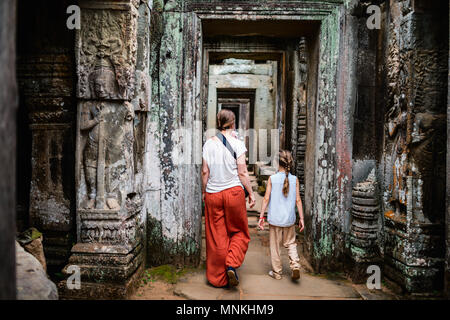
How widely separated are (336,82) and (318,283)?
2294 millimetres

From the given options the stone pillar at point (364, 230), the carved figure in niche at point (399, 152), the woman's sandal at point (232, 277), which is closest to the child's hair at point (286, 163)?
the stone pillar at point (364, 230)

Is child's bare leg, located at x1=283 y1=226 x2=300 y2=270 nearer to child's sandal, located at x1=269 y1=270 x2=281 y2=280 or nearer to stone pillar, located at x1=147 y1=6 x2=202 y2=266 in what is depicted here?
child's sandal, located at x1=269 y1=270 x2=281 y2=280

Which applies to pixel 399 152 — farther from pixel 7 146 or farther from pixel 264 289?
pixel 7 146

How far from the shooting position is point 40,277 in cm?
207

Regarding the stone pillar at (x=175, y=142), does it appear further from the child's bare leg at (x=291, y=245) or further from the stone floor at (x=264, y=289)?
the child's bare leg at (x=291, y=245)

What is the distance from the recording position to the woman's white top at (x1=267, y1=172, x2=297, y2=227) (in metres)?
3.65

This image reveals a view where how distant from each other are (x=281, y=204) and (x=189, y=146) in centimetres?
127

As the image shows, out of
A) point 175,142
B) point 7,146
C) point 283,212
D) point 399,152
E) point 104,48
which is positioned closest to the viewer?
point 7,146

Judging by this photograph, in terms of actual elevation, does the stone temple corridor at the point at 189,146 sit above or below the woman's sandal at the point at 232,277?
above

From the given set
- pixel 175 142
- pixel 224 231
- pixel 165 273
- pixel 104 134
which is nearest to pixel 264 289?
pixel 224 231

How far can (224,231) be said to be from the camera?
3537 mm

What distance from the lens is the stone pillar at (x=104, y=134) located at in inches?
123

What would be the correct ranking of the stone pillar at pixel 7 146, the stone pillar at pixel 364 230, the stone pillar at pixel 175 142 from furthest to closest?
1. the stone pillar at pixel 175 142
2. the stone pillar at pixel 364 230
3. the stone pillar at pixel 7 146
